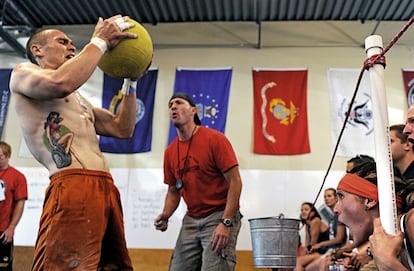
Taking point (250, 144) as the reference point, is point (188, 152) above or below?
below

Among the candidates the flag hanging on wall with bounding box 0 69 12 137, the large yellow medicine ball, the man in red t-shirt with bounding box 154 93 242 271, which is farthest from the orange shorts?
the flag hanging on wall with bounding box 0 69 12 137

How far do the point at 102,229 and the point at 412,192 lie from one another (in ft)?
3.78

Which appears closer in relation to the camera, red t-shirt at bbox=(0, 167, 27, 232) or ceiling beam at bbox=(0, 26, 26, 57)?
red t-shirt at bbox=(0, 167, 27, 232)

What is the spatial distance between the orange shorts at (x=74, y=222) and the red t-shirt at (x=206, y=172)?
1159 mm

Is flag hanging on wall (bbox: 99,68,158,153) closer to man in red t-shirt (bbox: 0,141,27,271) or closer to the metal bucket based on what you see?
man in red t-shirt (bbox: 0,141,27,271)

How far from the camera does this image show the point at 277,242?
10.7 ft

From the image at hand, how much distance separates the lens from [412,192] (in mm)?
1458

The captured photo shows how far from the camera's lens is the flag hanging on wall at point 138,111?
6.44 m

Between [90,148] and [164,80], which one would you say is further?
[164,80]

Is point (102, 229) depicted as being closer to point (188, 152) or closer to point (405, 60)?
point (188, 152)

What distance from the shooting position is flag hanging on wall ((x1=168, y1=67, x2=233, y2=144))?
6.40m

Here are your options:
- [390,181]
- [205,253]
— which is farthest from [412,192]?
[205,253]

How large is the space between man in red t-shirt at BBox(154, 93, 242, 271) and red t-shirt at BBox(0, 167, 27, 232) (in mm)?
1862

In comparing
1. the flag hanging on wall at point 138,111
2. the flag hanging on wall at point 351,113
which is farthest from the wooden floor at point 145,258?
the flag hanging on wall at point 351,113
